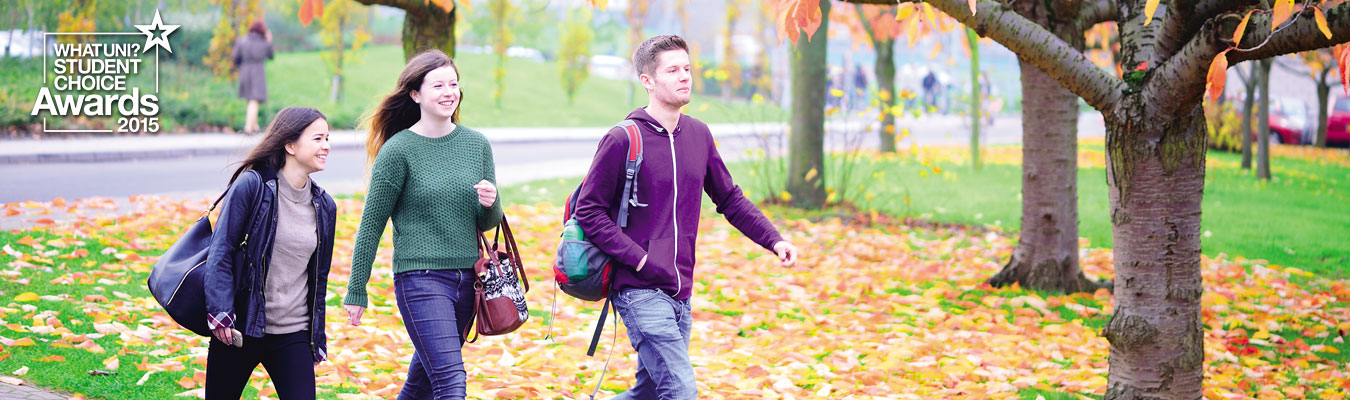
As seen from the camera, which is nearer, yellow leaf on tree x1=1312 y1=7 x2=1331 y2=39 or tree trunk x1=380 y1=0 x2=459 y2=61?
yellow leaf on tree x1=1312 y1=7 x2=1331 y2=39

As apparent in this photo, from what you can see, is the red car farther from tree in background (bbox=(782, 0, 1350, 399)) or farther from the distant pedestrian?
tree in background (bbox=(782, 0, 1350, 399))

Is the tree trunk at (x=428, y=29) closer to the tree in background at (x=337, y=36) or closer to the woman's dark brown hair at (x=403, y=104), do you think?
the woman's dark brown hair at (x=403, y=104)

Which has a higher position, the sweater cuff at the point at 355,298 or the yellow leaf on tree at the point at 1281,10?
the yellow leaf on tree at the point at 1281,10

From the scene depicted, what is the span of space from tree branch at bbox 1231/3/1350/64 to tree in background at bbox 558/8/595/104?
86.1ft

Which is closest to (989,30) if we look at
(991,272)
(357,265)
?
(357,265)

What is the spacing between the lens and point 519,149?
20516mm

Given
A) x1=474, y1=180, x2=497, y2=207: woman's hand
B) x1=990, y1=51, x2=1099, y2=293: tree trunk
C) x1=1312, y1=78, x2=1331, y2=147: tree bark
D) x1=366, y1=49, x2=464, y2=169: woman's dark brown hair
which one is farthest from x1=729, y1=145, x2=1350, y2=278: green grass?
x1=366, y1=49, x2=464, y2=169: woman's dark brown hair

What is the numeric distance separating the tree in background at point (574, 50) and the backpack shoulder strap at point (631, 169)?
26.5 m

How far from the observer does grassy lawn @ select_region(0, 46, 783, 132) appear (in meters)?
19.3

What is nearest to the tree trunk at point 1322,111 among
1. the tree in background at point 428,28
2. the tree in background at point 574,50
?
the tree in background at point 574,50

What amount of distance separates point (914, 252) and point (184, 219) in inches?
240

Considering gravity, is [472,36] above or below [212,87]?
above

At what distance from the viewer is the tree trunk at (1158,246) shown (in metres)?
4.62

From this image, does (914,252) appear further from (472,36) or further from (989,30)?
(472,36)
